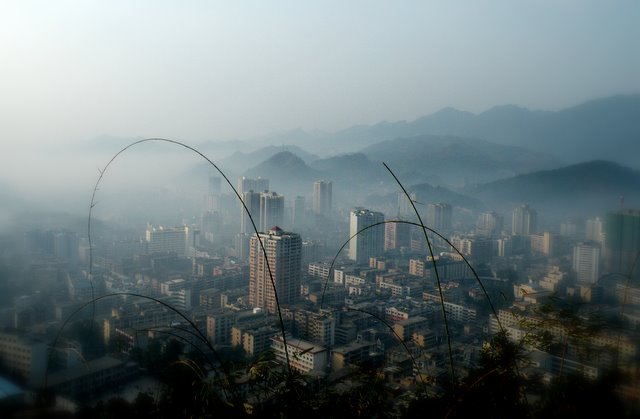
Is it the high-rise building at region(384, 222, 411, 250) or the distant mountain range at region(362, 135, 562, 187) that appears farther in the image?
the distant mountain range at region(362, 135, 562, 187)

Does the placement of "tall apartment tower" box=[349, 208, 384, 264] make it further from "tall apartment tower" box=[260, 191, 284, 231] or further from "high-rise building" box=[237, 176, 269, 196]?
"high-rise building" box=[237, 176, 269, 196]

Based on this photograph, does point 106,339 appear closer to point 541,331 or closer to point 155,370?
point 155,370

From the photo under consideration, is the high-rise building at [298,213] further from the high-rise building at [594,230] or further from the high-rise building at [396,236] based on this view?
the high-rise building at [594,230]

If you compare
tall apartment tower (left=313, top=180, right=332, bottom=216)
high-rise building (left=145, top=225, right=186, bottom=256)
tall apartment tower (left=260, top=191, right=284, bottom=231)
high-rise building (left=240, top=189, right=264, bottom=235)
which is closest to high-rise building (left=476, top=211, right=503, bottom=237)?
tall apartment tower (left=313, top=180, right=332, bottom=216)

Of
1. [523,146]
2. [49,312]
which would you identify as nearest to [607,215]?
[49,312]

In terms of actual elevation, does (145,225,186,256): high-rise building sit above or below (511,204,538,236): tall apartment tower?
below

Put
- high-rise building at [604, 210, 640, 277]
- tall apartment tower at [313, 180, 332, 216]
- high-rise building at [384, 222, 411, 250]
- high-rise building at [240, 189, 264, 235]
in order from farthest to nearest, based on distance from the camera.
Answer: tall apartment tower at [313, 180, 332, 216] → high-rise building at [240, 189, 264, 235] → high-rise building at [384, 222, 411, 250] → high-rise building at [604, 210, 640, 277]

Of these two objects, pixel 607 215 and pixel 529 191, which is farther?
pixel 529 191

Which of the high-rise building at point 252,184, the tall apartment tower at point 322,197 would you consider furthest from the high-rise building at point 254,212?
the tall apartment tower at point 322,197
